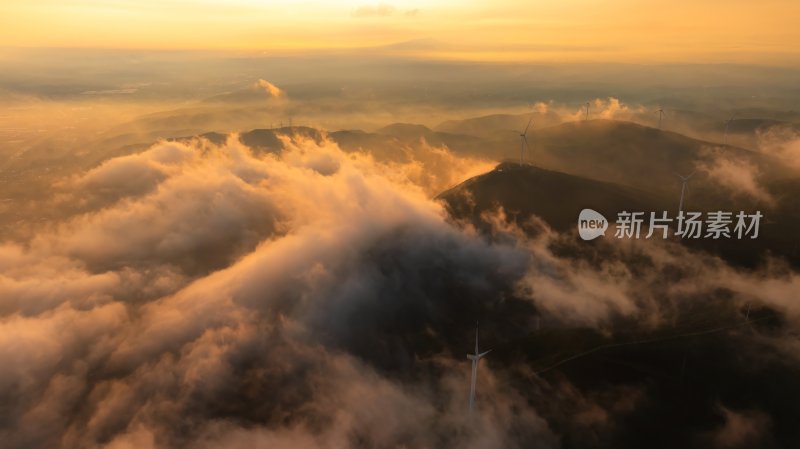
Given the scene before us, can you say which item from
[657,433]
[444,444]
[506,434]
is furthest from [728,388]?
[444,444]

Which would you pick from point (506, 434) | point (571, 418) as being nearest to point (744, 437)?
point (571, 418)

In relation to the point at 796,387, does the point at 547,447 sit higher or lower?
lower

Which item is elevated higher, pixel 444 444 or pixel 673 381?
pixel 673 381

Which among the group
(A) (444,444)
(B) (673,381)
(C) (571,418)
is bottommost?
(A) (444,444)

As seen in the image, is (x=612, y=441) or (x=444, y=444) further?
(x=444, y=444)

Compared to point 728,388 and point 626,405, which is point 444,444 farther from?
point 728,388

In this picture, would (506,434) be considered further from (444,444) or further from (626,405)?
(626,405)

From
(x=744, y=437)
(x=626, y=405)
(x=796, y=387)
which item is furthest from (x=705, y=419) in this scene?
(x=796, y=387)

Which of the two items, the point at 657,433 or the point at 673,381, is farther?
the point at 673,381
